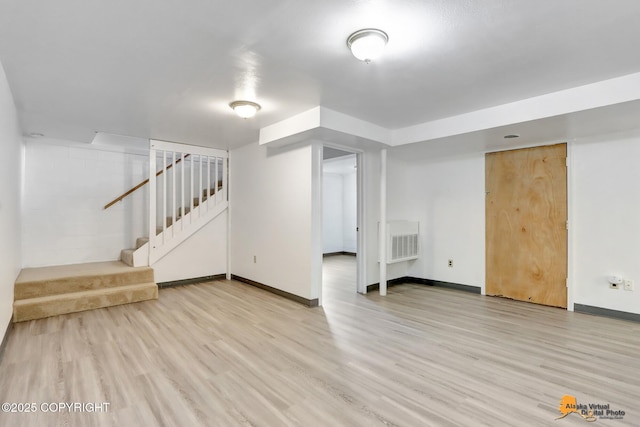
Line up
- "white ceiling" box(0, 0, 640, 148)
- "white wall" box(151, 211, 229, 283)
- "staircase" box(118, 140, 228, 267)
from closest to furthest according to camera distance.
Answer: "white ceiling" box(0, 0, 640, 148), "staircase" box(118, 140, 228, 267), "white wall" box(151, 211, 229, 283)

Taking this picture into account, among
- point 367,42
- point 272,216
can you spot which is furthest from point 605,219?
point 272,216

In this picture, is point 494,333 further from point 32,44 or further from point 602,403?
point 32,44

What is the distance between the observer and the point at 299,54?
2.17m

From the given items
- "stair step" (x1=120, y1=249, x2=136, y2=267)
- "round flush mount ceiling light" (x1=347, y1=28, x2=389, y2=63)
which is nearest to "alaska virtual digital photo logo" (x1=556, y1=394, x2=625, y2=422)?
"round flush mount ceiling light" (x1=347, y1=28, x2=389, y2=63)

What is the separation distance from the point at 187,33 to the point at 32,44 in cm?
106

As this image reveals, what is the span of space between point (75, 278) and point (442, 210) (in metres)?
5.09

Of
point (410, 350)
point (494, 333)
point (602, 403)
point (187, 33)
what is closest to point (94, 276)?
point (187, 33)

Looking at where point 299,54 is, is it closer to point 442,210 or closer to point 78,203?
point 442,210

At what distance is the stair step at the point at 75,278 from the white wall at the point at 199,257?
1.45 feet

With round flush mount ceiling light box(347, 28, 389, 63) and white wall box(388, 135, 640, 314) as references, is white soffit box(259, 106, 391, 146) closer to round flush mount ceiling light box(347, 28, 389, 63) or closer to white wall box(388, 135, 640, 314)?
white wall box(388, 135, 640, 314)

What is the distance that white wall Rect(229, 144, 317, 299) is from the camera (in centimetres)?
406

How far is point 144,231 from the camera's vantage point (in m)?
5.46

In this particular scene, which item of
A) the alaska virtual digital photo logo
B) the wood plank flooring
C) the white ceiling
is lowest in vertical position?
the alaska virtual digital photo logo

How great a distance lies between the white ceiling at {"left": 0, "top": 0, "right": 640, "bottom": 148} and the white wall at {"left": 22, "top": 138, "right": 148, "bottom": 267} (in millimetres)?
1519
